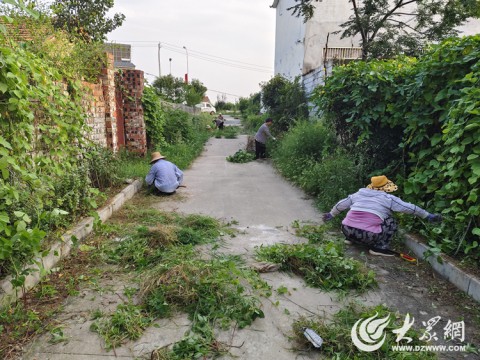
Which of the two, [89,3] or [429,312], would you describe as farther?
[89,3]

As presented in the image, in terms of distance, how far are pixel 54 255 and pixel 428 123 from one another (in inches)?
191

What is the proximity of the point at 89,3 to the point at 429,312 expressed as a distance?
21021mm

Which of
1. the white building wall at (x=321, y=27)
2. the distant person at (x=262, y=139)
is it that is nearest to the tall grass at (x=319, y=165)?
the distant person at (x=262, y=139)

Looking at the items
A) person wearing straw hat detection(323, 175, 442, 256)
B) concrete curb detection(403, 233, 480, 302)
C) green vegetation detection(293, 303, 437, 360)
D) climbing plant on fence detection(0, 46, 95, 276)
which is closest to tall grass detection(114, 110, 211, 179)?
climbing plant on fence detection(0, 46, 95, 276)

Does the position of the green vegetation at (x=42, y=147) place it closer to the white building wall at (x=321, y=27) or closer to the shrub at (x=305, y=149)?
the shrub at (x=305, y=149)

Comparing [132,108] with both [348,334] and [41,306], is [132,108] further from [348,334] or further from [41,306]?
[348,334]

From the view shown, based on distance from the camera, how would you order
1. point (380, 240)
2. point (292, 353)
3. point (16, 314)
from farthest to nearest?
point (380, 240) → point (16, 314) → point (292, 353)

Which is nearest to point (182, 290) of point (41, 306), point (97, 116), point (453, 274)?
point (41, 306)

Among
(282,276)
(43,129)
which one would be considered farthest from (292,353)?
(43,129)

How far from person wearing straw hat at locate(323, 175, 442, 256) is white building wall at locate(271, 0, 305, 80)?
1510 cm

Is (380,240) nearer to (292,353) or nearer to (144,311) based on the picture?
(292,353)

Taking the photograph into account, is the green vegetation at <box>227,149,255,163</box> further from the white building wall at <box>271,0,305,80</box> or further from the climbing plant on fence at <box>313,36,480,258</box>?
the white building wall at <box>271,0,305,80</box>

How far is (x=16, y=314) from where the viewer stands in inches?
106

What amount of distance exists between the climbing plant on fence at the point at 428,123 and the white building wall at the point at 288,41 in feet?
41.9
